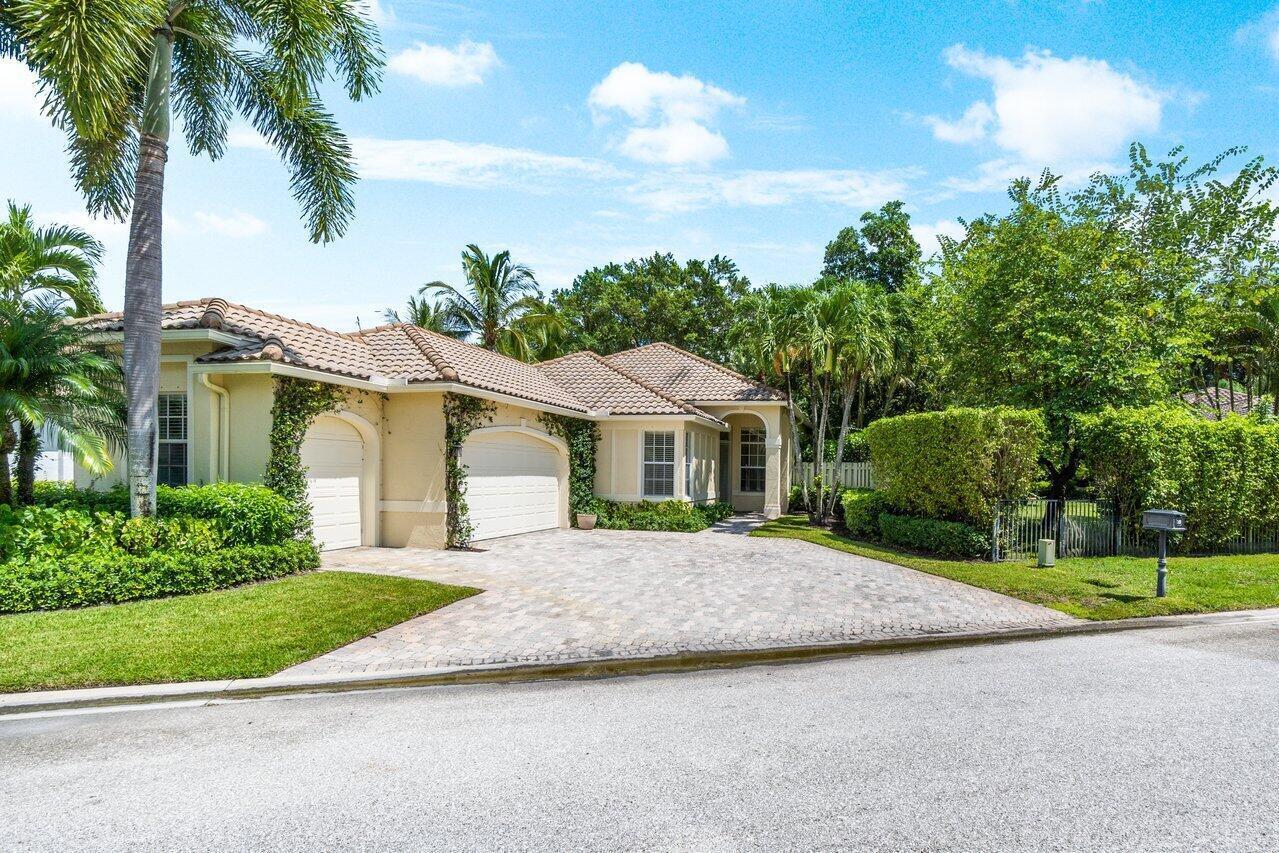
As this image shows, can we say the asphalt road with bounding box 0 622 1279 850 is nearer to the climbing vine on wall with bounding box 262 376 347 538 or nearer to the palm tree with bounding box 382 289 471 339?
the climbing vine on wall with bounding box 262 376 347 538

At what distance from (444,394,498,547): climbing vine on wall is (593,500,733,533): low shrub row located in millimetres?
5395

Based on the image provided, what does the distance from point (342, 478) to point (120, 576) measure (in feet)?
15.2

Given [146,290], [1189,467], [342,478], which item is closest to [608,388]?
[342,478]

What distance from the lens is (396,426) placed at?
46.1ft

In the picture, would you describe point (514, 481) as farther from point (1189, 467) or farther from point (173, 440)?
point (1189, 467)

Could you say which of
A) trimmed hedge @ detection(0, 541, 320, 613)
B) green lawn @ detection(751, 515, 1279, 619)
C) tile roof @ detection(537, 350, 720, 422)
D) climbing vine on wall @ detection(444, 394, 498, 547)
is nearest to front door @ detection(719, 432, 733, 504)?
tile roof @ detection(537, 350, 720, 422)

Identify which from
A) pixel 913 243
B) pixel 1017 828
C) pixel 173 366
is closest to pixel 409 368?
pixel 173 366

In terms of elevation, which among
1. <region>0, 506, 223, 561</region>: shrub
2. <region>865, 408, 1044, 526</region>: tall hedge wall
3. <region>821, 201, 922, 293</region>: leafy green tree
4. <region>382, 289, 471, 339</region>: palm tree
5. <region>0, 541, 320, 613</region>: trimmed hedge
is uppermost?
<region>821, 201, 922, 293</region>: leafy green tree

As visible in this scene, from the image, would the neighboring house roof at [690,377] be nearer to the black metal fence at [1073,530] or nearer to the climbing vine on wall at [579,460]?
the climbing vine on wall at [579,460]

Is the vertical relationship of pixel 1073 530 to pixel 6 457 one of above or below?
below

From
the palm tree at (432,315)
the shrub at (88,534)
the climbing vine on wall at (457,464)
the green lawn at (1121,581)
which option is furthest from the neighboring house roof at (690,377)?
the shrub at (88,534)

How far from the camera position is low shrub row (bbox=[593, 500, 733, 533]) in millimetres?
18984

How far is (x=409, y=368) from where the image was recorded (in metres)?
14.4

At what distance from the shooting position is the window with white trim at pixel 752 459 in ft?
83.9
